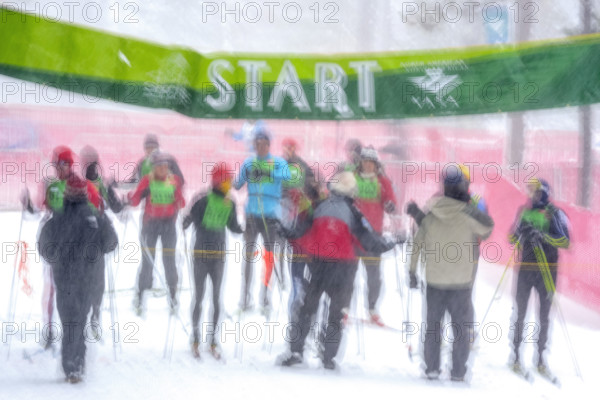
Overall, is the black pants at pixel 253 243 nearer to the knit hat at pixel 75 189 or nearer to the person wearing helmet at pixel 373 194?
the person wearing helmet at pixel 373 194

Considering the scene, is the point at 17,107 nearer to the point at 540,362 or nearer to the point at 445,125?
the point at 445,125

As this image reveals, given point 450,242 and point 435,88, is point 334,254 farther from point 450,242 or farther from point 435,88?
point 435,88

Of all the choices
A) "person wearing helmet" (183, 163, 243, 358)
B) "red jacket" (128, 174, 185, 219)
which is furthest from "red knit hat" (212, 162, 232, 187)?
"red jacket" (128, 174, 185, 219)

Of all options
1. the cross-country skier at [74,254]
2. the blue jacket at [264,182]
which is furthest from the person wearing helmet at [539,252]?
the cross-country skier at [74,254]

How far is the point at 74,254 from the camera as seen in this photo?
3.32 meters

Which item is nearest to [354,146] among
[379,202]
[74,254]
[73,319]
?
[379,202]

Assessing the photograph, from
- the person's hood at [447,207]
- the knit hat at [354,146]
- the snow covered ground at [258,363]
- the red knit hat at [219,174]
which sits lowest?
the snow covered ground at [258,363]

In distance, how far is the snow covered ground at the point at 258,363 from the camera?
3.19 meters

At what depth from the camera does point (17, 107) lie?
11.8 feet

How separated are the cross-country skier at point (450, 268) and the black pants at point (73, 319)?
72.3 inches

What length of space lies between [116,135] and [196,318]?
47.3 inches

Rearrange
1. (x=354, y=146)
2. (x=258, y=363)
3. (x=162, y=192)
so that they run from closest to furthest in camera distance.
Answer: (x=258, y=363)
(x=354, y=146)
(x=162, y=192)

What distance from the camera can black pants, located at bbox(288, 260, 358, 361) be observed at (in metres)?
3.40

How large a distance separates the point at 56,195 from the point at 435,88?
2240mm
